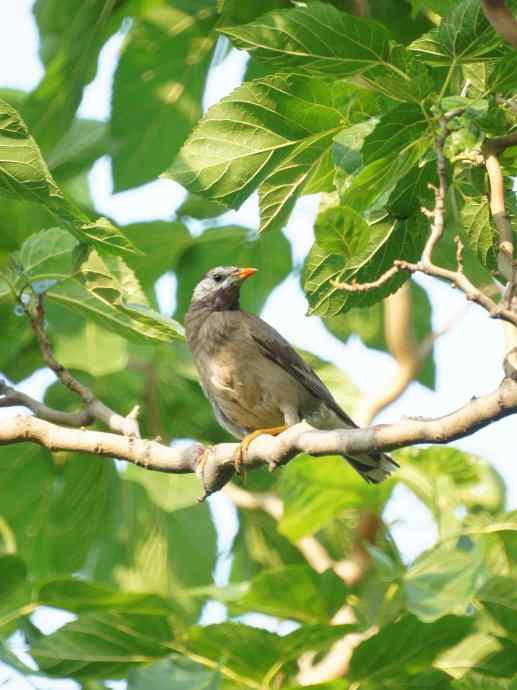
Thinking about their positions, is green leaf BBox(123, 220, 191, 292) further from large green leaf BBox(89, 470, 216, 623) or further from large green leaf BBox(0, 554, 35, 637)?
large green leaf BBox(0, 554, 35, 637)

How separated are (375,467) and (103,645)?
2212 mm

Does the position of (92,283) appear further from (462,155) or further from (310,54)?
(462,155)

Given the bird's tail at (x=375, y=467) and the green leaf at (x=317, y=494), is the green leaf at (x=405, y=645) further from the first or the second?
the bird's tail at (x=375, y=467)

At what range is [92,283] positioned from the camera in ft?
14.7

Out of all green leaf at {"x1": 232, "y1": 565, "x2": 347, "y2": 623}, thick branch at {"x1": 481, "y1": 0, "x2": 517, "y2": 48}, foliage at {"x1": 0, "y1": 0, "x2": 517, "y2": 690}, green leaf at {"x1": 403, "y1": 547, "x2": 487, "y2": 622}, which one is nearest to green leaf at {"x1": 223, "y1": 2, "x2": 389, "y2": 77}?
foliage at {"x1": 0, "y1": 0, "x2": 517, "y2": 690}

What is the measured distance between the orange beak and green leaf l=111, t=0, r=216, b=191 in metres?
0.89

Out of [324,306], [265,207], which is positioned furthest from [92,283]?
[324,306]

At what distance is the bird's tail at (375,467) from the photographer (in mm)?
6043

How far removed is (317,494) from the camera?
5441 mm

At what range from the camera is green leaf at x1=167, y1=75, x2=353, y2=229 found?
3512 mm

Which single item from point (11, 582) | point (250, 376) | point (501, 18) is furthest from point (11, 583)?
point (501, 18)

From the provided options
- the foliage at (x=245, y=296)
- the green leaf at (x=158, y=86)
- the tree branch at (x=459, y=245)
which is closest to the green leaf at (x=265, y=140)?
the foliage at (x=245, y=296)

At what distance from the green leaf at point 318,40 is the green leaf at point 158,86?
2543mm

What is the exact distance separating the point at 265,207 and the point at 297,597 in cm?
160
